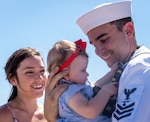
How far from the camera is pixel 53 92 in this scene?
3.51m

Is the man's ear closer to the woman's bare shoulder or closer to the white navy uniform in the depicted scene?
the white navy uniform

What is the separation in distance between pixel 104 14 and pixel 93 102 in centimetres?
75

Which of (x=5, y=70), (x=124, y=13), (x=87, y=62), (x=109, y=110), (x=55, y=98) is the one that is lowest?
(x=109, y=110)

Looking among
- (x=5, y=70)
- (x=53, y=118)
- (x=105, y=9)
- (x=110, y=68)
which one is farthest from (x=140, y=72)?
(x=5, y=70)

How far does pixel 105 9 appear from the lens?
3.44 m

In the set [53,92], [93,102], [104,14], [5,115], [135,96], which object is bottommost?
[135,96]

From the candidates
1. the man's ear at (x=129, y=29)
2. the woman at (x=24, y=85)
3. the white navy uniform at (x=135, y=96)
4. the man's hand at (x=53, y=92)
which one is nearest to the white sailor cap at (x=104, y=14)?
the man's ear at (x=129, y=29)

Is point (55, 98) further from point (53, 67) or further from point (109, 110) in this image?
point (109, 110)

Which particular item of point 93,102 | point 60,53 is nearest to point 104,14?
point 60,53

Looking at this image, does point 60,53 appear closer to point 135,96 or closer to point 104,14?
point 104,14

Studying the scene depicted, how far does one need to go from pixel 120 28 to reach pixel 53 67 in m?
0.70

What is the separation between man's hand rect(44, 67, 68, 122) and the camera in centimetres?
344

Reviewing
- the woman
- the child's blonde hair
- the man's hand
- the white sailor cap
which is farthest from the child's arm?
the woman

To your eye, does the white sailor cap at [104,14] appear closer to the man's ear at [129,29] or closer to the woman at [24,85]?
the man's ear at [129,29]
